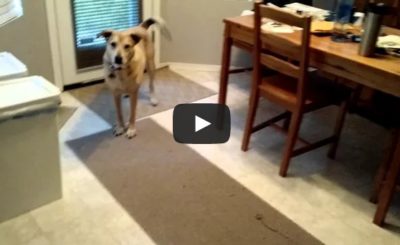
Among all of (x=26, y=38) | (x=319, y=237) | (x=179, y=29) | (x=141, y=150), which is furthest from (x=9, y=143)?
(x=179, y=29)

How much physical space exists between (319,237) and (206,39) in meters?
2.15

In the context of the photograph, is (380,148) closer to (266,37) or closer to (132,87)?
(266,37)

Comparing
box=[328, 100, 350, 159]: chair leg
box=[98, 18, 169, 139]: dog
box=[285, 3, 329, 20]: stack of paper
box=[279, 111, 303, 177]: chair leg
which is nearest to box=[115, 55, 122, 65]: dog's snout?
box=[98, 18, 169, 139]: dog

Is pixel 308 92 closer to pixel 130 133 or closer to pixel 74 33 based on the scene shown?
pixel 130 133

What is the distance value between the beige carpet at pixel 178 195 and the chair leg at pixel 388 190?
1.19 feet

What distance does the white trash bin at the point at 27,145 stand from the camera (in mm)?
1709

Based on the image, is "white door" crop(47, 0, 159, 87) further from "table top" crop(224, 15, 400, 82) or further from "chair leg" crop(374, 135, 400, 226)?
"chair leg" crop(374, 135, 400, 226)

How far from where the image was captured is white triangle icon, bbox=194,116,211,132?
8.96 ft

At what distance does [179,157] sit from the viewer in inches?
94.4

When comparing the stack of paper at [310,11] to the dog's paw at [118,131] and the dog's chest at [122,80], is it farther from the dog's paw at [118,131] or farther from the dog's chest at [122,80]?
the dog's paw at [118,131]

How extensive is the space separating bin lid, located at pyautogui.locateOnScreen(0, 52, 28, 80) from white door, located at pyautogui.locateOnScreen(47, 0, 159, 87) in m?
0.85

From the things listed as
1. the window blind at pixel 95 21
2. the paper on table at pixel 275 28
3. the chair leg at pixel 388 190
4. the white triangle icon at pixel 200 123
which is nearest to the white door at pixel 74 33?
the window blind at pixel 95 21

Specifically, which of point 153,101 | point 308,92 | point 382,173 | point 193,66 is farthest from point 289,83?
point 193,66

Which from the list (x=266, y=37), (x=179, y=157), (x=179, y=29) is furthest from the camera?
(x=179, y=29)
